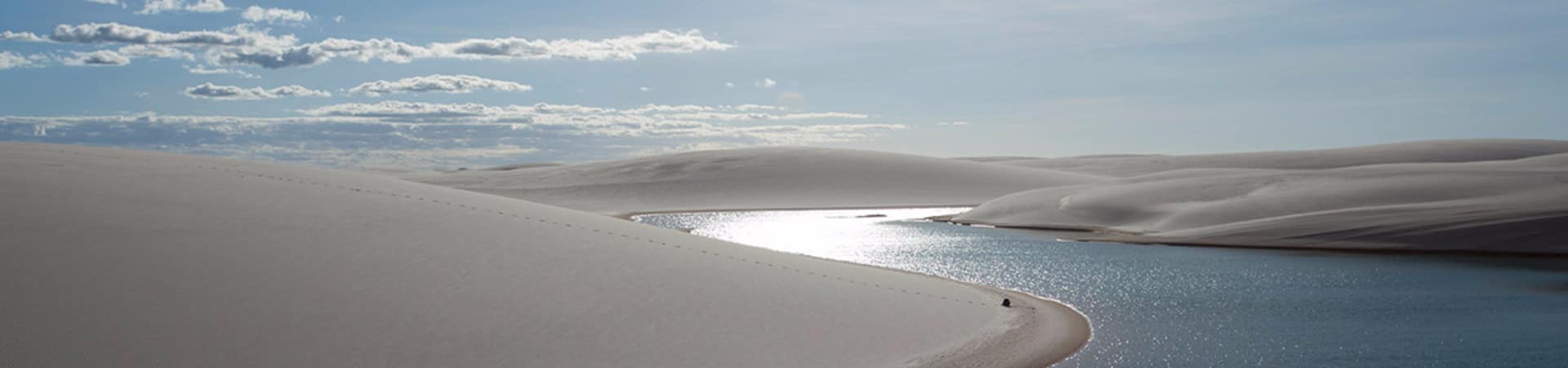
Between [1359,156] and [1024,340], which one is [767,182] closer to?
[1024,340]

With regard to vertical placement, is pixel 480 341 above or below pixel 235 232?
below

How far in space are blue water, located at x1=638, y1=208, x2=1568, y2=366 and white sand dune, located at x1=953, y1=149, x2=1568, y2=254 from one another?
1.70 meters

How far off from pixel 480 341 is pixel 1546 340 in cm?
1165

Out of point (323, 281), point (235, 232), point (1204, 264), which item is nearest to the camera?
point (323, 281)

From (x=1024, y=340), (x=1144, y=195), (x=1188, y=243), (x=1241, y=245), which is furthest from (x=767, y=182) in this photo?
(x=1024, y=340)

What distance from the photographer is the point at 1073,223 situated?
3494cm

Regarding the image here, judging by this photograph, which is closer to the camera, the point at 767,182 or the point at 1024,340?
the point at 1024,340

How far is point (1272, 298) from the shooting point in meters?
16.2

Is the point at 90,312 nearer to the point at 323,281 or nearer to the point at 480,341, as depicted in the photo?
the point at 323,281

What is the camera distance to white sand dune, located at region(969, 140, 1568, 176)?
8900 centimetres

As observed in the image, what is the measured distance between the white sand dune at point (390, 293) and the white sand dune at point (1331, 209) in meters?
13.5

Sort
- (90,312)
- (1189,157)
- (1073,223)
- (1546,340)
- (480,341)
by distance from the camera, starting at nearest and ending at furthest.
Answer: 1. (90,312)
2. (480,341)
3. (1546,340)
4. (1073,223)
5. (1189,157)

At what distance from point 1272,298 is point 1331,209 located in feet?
52.2

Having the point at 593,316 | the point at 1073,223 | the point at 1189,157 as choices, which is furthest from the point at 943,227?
the point at 1189,157
